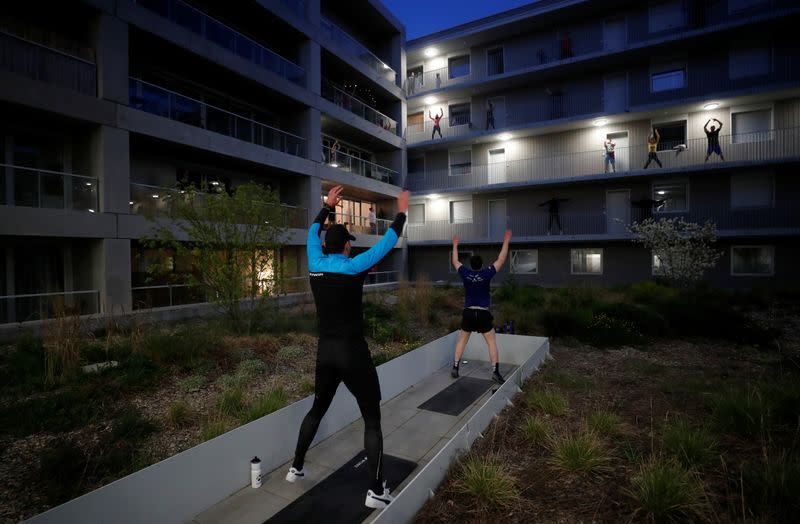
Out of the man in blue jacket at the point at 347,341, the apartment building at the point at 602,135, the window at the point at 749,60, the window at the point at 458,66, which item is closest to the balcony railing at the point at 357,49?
the apartment building at the point at 602,135

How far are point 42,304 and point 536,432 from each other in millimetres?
12027

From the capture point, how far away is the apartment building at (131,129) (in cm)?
992

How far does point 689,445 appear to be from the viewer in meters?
3.38

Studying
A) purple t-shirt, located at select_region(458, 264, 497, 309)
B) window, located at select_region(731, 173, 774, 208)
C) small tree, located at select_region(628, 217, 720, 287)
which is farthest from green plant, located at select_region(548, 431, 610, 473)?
window, located at select_region(731, 173, 774, 208)

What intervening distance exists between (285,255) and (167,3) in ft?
32.6

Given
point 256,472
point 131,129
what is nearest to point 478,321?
point 256,472

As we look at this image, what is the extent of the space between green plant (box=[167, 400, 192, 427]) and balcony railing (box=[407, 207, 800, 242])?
A: 1473cm

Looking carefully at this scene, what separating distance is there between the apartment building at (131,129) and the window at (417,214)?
7.72 meters

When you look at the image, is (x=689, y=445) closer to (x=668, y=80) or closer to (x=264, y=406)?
(x=264, y=406)

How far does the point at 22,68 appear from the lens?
31.5 feet

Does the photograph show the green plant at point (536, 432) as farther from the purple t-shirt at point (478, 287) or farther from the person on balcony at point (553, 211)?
the person on balcony at point (553, 211)

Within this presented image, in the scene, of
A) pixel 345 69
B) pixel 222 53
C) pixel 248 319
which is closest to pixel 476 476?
pixel 248 319

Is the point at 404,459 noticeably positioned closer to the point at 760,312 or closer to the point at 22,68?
the point at 22,68

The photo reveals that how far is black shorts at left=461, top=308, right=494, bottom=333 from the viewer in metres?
6.13
